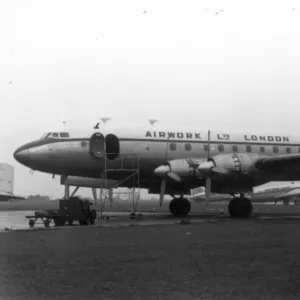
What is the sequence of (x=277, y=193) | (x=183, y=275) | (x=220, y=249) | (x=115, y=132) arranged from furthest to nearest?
1. (x=277, y=193)
2. (x=115, y=132)
3. (x=220, y=249)
4. (x=183, y=275)

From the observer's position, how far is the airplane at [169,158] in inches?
904

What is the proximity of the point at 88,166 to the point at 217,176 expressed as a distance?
238 inches

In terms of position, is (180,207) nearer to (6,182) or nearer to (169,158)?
(169,158)

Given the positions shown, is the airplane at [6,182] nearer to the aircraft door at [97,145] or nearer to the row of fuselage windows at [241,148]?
the aircraft door at [97,145]

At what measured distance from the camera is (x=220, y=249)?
36.2ft

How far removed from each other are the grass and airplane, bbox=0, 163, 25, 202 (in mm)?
44272

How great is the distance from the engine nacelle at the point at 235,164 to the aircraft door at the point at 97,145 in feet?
16.9

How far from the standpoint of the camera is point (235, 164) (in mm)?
23016

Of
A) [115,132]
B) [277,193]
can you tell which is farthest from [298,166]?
[277,193]

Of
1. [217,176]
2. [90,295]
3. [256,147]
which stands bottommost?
[90,295]

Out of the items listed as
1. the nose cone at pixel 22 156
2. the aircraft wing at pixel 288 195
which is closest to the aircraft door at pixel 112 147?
the nose cone at pixel 22 156

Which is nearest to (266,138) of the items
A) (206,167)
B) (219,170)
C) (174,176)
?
(219,170)

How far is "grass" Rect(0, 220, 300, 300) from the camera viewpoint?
6750 millimetres

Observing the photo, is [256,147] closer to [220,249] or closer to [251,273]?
[220,249]
